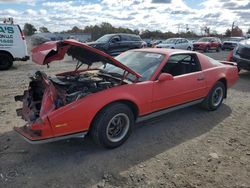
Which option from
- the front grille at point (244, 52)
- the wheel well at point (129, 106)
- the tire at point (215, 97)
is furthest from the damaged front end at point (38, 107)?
the front grille at point (244, 52)

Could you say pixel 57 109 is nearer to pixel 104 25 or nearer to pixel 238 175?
pixel 238 175

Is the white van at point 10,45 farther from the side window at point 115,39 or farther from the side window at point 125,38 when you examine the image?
the side window at point 125,38

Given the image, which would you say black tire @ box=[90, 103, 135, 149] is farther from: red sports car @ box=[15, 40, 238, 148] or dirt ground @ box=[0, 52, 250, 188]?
dirt ground @ box=[0, 52, 250, 188]

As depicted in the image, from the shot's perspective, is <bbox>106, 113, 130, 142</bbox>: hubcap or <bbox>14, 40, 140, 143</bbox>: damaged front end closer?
<bbox>14, 40, 140, 143</bbox>: damaged front end

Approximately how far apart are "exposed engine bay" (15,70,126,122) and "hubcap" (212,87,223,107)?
8.29ft

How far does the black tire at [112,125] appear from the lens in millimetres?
3746

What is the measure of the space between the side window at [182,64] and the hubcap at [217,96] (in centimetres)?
82

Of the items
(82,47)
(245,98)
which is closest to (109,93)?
(82,47)

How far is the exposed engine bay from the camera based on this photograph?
12.5 ft

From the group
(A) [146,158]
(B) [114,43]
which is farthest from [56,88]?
(B) [114,43]

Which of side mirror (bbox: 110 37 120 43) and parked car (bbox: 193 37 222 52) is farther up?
side mirror (bbox: 110 37 120 43)

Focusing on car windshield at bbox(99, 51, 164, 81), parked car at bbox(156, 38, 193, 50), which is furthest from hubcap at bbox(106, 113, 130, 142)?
parked car at bbox(156, 38, 193, 50)

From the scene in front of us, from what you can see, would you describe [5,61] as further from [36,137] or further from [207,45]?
[207,45]

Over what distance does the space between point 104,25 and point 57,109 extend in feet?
192
